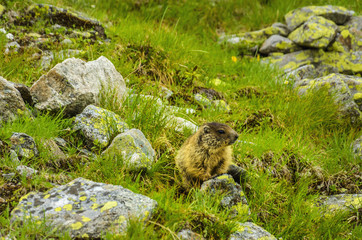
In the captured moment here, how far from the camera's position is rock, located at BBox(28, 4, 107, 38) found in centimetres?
830

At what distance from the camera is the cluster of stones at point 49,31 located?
23.8 feet

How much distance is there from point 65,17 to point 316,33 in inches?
249

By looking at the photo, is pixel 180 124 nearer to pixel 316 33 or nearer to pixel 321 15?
pixel 316 33

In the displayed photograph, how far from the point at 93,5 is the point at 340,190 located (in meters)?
7.53

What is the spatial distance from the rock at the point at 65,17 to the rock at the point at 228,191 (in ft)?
16.6

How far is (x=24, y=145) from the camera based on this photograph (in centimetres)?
475

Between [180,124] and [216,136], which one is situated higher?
[216,136]

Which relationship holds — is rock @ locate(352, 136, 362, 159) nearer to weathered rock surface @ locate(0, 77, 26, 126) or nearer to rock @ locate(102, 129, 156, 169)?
rock @ locate(102, 129, 156, 169)

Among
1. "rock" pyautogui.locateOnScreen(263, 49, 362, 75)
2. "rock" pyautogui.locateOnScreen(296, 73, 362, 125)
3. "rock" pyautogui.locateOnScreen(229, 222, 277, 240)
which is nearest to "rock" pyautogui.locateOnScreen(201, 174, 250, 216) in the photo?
"rock" pyautogui.locateOnScreen(229, 222, 277, 240)

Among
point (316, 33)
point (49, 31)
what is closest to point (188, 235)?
point (49, 31)

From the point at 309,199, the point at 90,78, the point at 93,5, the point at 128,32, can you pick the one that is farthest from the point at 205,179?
the point at 93,5

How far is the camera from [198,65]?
8594mm

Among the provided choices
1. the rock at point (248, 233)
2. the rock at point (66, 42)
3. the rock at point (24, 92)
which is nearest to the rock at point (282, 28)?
the rock at point (66, 42)

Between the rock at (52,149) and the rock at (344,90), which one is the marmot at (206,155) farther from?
the rock at (344,90)
